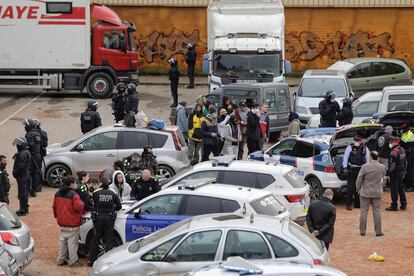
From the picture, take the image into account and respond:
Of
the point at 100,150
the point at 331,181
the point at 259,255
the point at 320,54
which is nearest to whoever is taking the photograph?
the point at 259,255

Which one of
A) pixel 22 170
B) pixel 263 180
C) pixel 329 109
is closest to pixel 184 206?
pixel 263 180

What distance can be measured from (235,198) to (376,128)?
22.9ft

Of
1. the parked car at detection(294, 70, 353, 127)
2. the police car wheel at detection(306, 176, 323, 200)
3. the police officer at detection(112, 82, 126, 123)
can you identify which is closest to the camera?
the police car wheel at detection(306, 176, 323, 200)

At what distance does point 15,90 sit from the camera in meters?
36.9

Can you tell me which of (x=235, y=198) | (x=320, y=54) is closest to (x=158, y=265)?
(x=235, y=198)

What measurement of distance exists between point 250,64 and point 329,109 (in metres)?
4.92

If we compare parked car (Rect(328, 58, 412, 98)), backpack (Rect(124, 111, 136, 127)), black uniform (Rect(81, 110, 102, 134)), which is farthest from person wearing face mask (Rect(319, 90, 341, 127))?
parked car (Rect(328, 58, 412, 98))

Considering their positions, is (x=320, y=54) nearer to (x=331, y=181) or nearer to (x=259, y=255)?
(x=331, y=181)

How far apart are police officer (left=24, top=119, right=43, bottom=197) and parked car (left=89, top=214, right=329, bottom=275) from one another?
8063 mm

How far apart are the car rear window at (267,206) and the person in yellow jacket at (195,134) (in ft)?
25.9

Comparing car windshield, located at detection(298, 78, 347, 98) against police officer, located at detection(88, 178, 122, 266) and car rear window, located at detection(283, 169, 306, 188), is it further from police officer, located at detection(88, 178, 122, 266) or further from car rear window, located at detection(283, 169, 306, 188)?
police officer, located at detection(88, 178, 122, 266)

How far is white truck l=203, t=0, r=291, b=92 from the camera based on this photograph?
30578 mm

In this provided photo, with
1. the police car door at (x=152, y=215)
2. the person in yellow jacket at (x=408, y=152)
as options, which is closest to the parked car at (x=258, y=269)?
the police car door at (x=152, y=215)

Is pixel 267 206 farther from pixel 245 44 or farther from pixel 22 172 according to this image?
pixel 245 44
